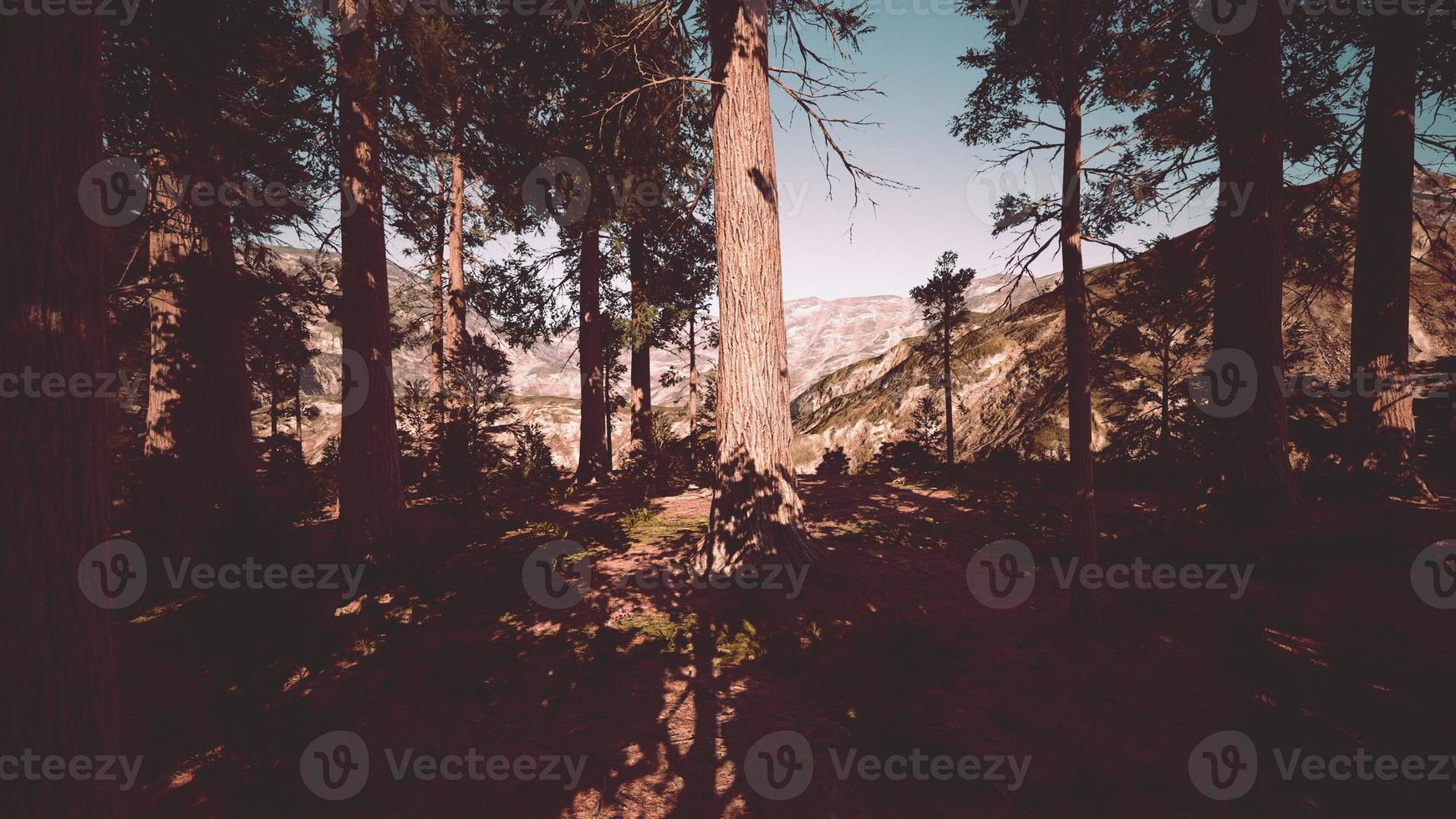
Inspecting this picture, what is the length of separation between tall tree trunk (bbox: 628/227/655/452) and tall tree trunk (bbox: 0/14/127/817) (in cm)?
1000

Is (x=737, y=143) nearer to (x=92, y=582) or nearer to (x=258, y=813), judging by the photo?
(x=92, y=582)

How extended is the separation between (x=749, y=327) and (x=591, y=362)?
712 cm

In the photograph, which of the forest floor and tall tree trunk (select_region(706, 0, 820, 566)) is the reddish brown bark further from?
tall tree trunk (select_region(706, 0, 820, 566))

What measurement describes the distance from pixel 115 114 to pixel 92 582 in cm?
555

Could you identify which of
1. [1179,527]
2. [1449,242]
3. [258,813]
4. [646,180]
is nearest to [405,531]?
[258,813]

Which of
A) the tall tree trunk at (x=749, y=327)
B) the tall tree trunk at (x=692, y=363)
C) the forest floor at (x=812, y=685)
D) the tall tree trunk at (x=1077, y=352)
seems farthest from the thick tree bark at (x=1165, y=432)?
the tall tree trunk at (x=692, y=363)

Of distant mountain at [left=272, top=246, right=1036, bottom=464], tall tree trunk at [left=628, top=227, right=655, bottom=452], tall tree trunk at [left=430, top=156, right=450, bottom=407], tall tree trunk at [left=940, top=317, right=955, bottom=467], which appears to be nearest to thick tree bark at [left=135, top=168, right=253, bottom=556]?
tall tree trunk at [left=430, top=156, right=450, bottom=407]

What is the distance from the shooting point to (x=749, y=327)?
5.57 meters

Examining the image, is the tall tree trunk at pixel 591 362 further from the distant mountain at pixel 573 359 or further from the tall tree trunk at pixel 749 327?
the distant mountain at pixel 573 359

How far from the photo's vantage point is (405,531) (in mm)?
6160

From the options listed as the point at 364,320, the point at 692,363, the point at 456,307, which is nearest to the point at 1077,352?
the point at 364,320

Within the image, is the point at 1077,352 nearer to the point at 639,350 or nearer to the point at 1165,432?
the point at 1165,432

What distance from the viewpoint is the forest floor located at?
283 cm

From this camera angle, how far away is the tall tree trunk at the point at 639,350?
505 inches
